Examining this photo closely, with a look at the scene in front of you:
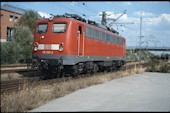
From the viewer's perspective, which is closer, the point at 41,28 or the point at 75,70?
the point at 75,70

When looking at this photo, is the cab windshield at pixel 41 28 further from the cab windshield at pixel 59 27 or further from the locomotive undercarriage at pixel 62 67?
the locomotive undercarriage at pixel 62 67

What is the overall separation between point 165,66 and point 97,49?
11.0m

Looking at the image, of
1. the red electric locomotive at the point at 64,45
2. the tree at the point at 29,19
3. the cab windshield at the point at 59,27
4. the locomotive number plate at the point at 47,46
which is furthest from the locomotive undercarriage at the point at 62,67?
the tree at the point at 29,19

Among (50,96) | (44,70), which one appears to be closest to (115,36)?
(44,70)

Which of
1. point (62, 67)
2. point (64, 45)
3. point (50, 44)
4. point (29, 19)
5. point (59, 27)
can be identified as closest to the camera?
point (62, 67)

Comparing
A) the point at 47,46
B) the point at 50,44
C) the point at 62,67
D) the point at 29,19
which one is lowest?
the point at 62,67

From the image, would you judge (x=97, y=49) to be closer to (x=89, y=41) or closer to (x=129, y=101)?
(x=89, y=41)

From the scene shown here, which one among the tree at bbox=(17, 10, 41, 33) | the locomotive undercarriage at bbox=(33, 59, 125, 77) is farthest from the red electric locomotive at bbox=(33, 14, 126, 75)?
the tree at bbox=(17, 10, 41, 33)

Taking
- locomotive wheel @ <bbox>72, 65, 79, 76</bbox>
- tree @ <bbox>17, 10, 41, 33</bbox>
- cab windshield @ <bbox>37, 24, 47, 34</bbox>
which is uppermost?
tree @ <bbox>17, 10, 41, 33</bbox>

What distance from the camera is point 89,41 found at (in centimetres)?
2042

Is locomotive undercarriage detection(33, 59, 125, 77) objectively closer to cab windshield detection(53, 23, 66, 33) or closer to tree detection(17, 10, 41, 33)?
cab windshield detection(53, 23, 66, 33)

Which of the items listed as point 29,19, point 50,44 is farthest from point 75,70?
point 29,19

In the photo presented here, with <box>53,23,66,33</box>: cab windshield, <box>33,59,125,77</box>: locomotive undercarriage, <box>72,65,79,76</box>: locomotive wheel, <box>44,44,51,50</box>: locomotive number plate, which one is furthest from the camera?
<box>72,65,79,76</box>: locomotive wheel

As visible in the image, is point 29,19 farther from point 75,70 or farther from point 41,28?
point 75,70
